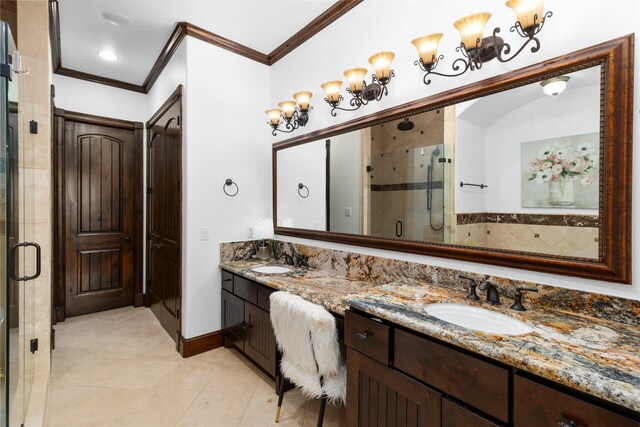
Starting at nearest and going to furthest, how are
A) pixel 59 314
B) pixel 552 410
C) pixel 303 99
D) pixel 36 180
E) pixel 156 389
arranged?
pixel 552 410 → pixel 36 180 → pixel 156 389 → pixel 303 99 → pixel 59 314

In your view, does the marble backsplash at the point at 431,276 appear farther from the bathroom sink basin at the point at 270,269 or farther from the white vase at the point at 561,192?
the white vase at the point at 561,192

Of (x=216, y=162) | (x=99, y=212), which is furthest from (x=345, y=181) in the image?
(x=99, y=212)

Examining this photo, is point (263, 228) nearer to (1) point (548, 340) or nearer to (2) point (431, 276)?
(2) point (431, 276)

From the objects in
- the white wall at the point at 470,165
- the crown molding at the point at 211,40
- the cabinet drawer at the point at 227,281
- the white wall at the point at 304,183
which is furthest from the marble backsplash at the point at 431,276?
the crown molding at the point at 211,40

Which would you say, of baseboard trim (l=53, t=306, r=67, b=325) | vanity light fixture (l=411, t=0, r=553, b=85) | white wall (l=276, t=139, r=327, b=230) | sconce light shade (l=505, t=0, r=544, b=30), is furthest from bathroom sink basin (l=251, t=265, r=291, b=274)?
baseboard trim (l=53, t=306, r=67, b=325)

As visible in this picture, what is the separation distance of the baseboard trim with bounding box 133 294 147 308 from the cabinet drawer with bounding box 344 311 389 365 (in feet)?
11.7

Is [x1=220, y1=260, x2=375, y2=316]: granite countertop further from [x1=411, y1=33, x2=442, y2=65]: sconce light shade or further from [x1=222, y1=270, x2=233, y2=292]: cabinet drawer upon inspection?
[x1=411, y1=33, x2=442, y2=65]: sconce light shade

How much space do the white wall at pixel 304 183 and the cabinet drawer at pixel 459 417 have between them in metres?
Answer: 1.70

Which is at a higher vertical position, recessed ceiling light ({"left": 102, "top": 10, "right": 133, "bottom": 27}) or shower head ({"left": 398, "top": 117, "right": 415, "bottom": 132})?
recessed ceiling light ({"left": 102, "top": 10, "right": 133, "bottom": 27})

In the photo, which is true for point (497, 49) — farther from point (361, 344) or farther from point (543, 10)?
point (361, 344)

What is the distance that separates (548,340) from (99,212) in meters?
4.49

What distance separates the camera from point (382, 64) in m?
1.97

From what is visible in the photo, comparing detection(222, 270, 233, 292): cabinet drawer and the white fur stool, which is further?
detection(222, 270, 233, 292): cabinet drawer

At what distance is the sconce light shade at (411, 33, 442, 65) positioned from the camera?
1.68 metres
